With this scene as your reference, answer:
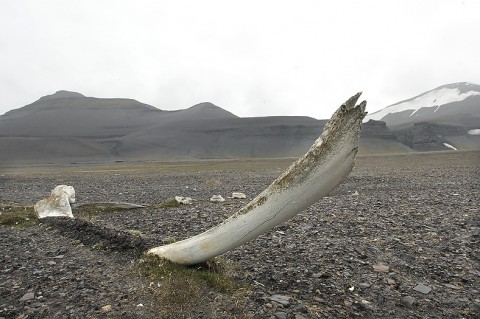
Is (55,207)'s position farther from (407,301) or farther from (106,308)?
(407,301)

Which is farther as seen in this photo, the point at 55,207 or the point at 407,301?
the point at 55,207

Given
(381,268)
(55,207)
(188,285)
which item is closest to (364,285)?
(381,268)

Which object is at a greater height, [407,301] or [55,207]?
[55,207]

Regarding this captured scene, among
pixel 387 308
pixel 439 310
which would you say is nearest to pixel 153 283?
pixel 387 308

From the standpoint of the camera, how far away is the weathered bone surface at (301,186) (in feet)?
19.5

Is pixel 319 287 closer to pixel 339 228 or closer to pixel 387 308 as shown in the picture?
pixel 387 308

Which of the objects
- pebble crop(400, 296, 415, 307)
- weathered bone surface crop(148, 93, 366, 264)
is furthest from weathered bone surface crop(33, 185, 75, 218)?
A: pebble crop(400, 296, 415, 307)

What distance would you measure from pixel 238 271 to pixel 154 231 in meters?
4.96

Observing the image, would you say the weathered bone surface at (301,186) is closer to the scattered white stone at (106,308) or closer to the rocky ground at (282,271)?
the rocky ground at (282,271)

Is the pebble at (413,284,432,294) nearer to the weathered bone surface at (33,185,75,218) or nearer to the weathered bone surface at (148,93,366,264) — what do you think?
the weathered bone surface at (148,93,366,264)

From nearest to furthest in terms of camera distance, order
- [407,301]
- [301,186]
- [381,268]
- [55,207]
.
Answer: [301,186] < [407,301] < [381,268] < [55,207]

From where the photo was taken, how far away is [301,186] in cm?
623

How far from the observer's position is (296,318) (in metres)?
5.69

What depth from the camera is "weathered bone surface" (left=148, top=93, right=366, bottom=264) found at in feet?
19.5
